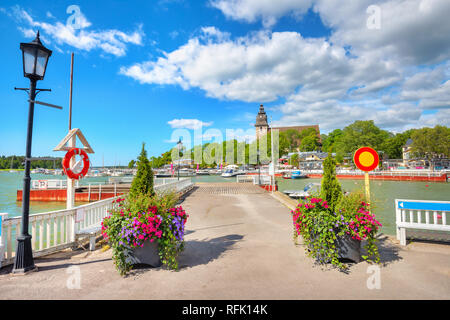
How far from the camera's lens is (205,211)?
981 cm

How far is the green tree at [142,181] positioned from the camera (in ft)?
14.8

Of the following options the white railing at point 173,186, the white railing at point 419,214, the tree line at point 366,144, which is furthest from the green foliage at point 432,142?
the white railing at point 419,214

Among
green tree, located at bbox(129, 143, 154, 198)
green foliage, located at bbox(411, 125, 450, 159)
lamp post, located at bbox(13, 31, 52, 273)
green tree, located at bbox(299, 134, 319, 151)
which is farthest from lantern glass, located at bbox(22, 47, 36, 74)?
green tree, located at bbox(299, 134, 319, 151)

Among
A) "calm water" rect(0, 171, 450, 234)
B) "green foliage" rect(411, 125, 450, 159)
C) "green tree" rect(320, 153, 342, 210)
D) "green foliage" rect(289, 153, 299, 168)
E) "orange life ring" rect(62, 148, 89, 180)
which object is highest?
"green foliage" rect(411, 125, 450, 159)

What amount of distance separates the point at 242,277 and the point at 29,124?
14.9 ft

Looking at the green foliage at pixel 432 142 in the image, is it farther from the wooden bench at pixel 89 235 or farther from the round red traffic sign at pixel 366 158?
the wooden bench at pixel 89 235

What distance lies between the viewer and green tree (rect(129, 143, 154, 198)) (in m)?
4.52

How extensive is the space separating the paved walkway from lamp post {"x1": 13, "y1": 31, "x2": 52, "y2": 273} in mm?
264

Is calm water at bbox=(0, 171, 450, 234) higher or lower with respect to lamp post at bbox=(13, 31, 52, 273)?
lower

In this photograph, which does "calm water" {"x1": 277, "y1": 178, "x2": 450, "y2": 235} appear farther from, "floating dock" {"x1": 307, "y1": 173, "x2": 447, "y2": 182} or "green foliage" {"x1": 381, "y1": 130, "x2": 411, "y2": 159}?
"green foliage" {"x1": 381, "y1": 130, "x2": 411, "y2": 159}

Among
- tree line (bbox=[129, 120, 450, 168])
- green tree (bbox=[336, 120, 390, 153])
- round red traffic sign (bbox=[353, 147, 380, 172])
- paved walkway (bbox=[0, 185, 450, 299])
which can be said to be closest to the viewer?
paved walkway (bbox=[0, 185, 450, 299])
